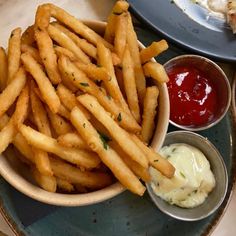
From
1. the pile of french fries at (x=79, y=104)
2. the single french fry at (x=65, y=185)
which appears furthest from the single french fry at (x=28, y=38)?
the single french fry at (x=65, y=185)

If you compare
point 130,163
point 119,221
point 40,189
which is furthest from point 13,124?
point 119,221

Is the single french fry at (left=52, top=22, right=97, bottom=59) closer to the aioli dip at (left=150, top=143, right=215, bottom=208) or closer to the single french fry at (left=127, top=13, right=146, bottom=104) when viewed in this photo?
the single french fry at (left=127, top=13, right=146, bottom=104)

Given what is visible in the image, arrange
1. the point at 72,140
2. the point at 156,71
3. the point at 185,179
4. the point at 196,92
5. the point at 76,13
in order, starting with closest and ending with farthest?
the point at 72,140
the point at 156,71
the point at 185,179
the point at 196,92
the point at 76,13

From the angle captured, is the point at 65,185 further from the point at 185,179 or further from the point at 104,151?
the point at 185,179

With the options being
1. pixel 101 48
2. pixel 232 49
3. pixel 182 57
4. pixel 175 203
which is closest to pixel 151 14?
pixel 182 57

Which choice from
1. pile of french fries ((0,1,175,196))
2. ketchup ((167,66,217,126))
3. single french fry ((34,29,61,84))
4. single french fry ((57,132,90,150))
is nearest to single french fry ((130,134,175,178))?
pile of french fries ((0,1,175,196))

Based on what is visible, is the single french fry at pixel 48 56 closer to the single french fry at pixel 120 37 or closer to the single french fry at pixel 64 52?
the single french fry at pixel 64 52
